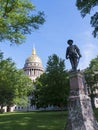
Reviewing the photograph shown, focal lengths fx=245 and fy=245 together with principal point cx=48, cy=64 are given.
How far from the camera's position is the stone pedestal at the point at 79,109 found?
1447 centimetres

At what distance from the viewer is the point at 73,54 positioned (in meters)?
16.5

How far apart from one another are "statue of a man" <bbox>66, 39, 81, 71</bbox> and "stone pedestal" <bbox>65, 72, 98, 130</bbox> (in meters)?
1.07

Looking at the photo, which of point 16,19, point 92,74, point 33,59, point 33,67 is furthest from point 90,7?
point 33,59

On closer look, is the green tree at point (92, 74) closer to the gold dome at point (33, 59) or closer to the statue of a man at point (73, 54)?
the statue of a man at point (73, 54)

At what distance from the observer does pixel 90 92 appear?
2741 inches

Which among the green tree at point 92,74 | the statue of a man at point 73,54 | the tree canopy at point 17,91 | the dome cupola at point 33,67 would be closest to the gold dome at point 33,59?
the dome cupola at point 33,67

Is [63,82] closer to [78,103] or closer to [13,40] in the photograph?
[13,40]

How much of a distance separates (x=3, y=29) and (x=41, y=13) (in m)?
3.57

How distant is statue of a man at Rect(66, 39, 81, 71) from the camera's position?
650 inches

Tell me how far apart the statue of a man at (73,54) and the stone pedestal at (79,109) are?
3.52 feet

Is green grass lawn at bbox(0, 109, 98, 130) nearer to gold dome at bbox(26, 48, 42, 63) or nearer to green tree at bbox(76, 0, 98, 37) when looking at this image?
green tree at bbox(76, 0, 98, 37)

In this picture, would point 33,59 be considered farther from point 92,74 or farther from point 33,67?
point 92,74

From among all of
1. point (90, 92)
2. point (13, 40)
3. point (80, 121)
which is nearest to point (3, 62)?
point (13, 40)

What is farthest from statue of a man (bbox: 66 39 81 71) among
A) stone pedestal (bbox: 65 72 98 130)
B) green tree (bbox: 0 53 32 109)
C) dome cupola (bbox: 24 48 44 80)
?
dome cupola (bbox: 24 48 44 80)
